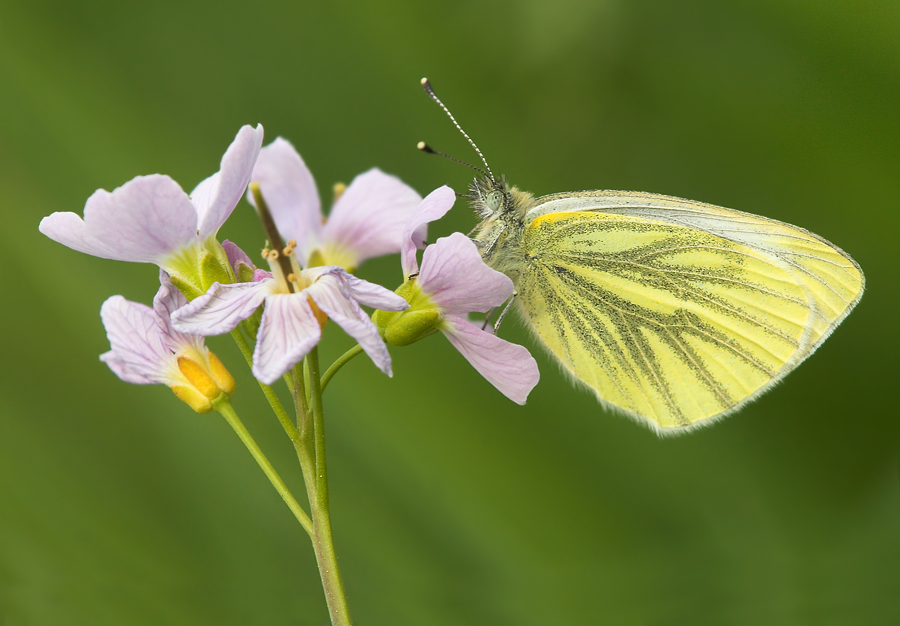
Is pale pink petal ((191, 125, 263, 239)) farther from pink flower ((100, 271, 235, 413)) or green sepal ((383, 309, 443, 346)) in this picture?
green sepal ((383, 309, 443, 346))

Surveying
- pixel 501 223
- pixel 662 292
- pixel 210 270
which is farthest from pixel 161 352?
pixel 662 292

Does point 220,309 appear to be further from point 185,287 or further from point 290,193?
point 290,193

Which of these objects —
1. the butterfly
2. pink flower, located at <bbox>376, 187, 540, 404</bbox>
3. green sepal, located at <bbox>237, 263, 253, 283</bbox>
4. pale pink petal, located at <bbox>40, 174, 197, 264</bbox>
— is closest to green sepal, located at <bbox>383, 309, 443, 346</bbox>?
pink flower, located at <bbox>376, 187, 540, 404</bbox>

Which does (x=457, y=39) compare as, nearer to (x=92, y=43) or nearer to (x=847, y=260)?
(x=92, y=43)

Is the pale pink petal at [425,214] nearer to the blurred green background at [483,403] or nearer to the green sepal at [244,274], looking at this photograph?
the green sepal at [244,274]

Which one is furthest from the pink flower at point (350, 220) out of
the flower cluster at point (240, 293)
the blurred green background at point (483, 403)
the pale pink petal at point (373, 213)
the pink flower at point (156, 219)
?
the blurred green background at point (483, 403)

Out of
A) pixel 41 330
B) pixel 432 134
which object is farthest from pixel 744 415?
pixel 41 330

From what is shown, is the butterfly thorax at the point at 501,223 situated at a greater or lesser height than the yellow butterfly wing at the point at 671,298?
greater
